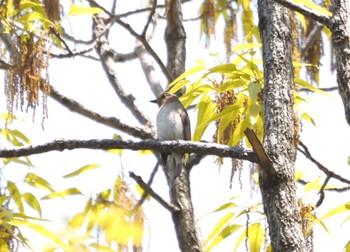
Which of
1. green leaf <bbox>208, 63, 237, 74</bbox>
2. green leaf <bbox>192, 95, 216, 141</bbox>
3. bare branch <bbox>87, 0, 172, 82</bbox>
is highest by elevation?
bare branch <bbox>87, 0, 172, 82</bbox>

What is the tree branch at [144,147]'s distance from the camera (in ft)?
8.51

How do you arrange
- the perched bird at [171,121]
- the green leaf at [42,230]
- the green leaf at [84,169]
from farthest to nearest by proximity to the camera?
the perched bird at [171,121] < the green leaf at [84,169] < the green leaf at [42,230]

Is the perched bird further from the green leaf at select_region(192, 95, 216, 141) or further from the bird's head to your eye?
the green leaf at select_region(192, 95, 216, 141)

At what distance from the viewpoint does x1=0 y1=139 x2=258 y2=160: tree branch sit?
259cm

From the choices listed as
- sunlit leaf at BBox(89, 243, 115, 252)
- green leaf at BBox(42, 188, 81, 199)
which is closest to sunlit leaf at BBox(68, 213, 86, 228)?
green leaf at BBox(42, 188, 81, 199)

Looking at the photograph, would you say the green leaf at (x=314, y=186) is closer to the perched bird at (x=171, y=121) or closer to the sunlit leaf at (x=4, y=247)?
the sunlit leaf at (x=4, y=247)

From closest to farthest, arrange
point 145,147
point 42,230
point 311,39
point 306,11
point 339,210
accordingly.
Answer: point 145,147
point 306,11
point 42,230
point 339,210
point 311,39

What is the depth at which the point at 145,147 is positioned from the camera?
2.63 metres

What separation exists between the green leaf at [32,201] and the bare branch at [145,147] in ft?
3.04

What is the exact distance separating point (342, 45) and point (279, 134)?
0.39 metres

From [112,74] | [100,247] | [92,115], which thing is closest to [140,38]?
[92,115]

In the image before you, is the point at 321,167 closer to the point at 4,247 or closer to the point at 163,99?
the point at 4,247

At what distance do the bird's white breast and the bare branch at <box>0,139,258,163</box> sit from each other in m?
2.39

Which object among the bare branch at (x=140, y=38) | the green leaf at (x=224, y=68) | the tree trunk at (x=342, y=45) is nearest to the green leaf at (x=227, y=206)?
the green leaf at (x=224, y=68)
